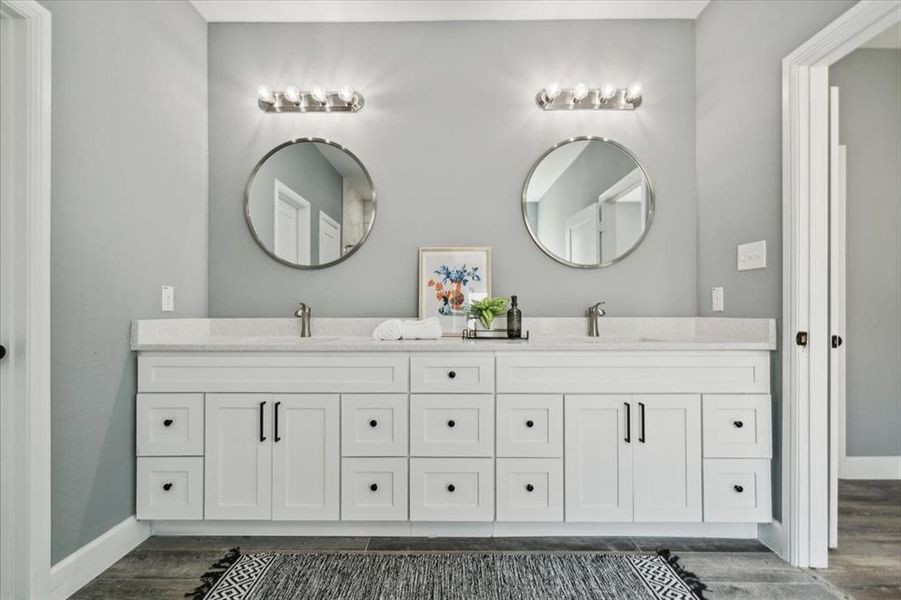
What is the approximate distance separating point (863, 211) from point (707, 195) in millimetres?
1083

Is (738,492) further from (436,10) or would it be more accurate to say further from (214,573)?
(436,10)

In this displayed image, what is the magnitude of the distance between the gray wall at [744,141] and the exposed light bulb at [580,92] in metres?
0.64

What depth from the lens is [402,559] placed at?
186 centimetres

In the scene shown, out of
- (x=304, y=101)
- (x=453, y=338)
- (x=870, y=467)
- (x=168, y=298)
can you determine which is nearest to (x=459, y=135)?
(x=304, y=101)

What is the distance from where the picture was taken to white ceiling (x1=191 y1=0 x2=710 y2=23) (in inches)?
95.7

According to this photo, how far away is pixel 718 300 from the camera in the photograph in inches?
92.4

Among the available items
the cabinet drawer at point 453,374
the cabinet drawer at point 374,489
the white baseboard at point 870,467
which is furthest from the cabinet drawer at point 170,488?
the white baseboard at point 870,467

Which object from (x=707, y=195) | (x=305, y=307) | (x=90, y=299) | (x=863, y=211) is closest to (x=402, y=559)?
(x=305, y=307)

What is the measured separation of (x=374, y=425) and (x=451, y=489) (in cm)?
43

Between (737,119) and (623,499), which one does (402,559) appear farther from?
(737,119)

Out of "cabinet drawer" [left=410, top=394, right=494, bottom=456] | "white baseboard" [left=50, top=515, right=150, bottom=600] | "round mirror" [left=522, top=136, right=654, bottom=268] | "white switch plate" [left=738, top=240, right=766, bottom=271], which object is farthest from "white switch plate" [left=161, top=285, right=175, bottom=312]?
"white switch plate" [left=738, top=240, right=766, bottom=271]

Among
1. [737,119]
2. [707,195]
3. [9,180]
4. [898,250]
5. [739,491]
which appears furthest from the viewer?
[898,250]

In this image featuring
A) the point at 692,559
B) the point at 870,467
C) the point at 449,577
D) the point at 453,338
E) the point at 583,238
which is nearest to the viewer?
the point at 449,577

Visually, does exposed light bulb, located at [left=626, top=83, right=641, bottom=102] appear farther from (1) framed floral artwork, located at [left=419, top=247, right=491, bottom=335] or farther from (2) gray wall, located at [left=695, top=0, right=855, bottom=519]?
(1) framed floral artwork, located at [left=419, top=247, right=491, bottom=335]
